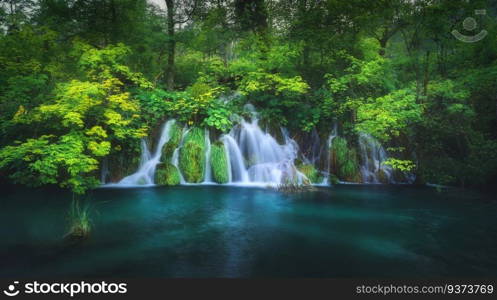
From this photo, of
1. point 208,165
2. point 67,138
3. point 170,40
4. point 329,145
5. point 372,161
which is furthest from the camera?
point 170,40

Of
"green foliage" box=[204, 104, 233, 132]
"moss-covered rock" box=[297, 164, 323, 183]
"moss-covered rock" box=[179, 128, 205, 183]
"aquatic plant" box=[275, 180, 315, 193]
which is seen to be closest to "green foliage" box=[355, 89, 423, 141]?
"moss-covered rock" box=[297, 164, 323, 183]

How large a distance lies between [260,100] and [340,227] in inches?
406

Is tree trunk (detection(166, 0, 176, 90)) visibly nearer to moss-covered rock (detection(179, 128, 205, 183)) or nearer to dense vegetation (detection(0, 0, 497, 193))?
dense vegetation (detection(0, 0, 497, 193))

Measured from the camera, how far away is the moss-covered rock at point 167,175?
14.6 meters

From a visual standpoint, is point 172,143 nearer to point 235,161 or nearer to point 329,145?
point 235,161

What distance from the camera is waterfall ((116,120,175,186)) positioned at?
14.6m

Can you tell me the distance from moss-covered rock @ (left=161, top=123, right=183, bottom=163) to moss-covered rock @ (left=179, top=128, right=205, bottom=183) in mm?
457

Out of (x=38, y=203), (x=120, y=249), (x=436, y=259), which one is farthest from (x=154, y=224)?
(x=436, y=259)

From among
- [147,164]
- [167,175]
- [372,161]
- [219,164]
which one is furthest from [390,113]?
[147,164]

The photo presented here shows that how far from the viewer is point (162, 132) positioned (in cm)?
1606

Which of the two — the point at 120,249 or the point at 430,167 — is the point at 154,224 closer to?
the point at 120,249

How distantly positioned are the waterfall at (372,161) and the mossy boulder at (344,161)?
0.48m

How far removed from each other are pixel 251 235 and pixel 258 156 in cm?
815

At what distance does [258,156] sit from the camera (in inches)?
643
